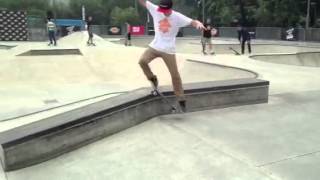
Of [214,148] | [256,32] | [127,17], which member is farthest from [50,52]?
[127,17]

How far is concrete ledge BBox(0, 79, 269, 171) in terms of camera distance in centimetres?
484

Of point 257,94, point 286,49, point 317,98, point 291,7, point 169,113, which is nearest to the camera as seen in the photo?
point 169,113

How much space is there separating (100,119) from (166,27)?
5.39 feet

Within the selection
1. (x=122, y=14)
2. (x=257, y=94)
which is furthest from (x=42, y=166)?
(x=122, y=14)

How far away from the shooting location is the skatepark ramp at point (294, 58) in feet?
68.8

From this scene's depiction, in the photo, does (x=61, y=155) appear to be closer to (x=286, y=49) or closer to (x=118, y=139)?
(x=118, y=139)

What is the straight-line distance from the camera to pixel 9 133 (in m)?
5.11

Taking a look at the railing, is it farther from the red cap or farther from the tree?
the tree

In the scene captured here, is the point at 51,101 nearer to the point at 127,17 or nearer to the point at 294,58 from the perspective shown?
the point at 294,58

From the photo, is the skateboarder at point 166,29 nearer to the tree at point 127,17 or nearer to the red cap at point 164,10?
the red cap at point 164,10

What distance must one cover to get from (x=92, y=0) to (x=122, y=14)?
1905 cm

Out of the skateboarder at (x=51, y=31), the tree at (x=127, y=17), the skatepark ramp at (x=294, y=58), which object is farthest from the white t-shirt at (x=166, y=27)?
the tree at (x=127, y=17)

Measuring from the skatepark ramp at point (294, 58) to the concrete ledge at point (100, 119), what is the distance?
13.1 meters

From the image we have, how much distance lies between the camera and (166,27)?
638 centimetres
